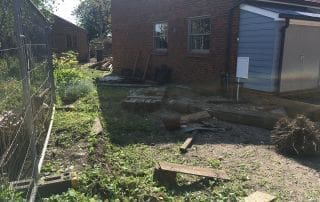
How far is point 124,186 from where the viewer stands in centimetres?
409

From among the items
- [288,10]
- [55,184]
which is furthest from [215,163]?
[288,10]

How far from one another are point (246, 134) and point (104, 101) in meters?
4.87

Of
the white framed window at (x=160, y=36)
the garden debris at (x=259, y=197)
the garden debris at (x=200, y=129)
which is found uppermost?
the white framed window at (x=160, y=36)

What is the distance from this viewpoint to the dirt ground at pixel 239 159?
4.43m

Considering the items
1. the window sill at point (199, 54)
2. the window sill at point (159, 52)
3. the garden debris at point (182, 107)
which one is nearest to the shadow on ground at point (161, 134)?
the garden debris at point (182, 107)

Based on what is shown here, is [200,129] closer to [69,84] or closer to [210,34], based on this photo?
[69,84]

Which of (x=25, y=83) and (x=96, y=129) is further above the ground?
(x=25, y=83)

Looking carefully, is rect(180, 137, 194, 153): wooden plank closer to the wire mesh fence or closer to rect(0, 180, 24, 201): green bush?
the wire mesh fence

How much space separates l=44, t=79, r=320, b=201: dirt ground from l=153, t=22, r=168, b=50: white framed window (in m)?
8.73

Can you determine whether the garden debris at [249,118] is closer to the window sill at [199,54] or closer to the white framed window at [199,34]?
the window sill at [199,54]

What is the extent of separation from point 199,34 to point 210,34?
0.75 m

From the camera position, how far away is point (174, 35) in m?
14.2

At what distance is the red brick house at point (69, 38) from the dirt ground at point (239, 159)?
3230cm

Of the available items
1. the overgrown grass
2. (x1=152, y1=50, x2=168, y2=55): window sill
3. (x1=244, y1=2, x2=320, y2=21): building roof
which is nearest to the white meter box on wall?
(x1=244, y1=2, x2=320, y2=21): building roof
